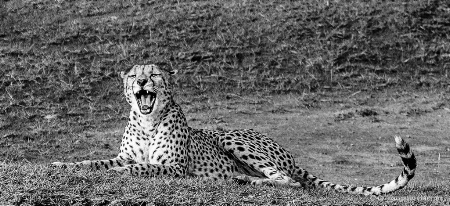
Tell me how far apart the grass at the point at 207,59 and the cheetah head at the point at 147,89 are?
3588 mm

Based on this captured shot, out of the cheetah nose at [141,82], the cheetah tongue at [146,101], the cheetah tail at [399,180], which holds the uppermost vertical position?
the cheetah nose at [141,82]

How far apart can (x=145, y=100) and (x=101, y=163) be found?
900mm

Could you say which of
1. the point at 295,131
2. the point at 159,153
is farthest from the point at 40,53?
the point at 159,153

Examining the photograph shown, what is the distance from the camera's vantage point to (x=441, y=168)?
13.4m

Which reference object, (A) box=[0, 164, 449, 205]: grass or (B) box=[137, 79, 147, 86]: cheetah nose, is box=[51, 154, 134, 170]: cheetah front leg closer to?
(A) box=[0, 164, 449, 205]: grass

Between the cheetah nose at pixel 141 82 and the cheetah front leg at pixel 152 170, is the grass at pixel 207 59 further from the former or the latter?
the cheetah front leg at pixel 152 170

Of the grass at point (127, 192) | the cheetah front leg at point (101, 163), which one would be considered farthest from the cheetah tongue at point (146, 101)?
the grass at point (127, 192)

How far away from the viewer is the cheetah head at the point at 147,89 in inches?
403

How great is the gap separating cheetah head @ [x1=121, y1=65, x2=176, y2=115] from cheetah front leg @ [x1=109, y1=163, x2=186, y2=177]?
0.75 metres

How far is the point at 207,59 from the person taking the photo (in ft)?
60.1

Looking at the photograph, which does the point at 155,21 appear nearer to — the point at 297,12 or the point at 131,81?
the point at 297,12

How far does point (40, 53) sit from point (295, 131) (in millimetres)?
5599

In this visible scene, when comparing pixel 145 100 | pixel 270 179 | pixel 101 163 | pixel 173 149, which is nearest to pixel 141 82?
pixel 145 100

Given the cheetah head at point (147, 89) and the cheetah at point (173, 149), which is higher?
the cheetah head at point (147, 89)
